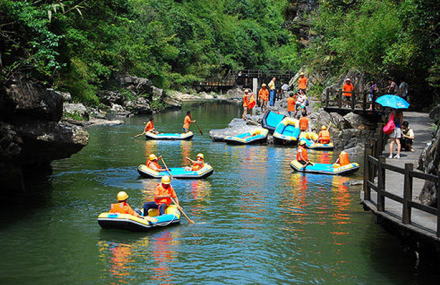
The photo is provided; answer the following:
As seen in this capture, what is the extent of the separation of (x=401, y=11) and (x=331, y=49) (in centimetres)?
1423

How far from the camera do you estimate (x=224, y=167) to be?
2077 centimetres

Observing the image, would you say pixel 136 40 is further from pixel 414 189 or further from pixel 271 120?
pixel 414 189

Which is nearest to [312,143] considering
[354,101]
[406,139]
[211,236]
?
[354,101]

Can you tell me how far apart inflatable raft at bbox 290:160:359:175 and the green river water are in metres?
0.31

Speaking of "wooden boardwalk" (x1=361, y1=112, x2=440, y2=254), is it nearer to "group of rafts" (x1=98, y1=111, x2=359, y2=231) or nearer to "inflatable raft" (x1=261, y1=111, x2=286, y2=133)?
"group of rafts" (x1=98, y1=111, x2=359, y2=231)

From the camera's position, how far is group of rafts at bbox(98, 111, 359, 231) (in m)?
12.4

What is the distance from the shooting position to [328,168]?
19.2m

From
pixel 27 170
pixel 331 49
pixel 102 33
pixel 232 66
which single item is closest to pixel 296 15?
pixel 331 49

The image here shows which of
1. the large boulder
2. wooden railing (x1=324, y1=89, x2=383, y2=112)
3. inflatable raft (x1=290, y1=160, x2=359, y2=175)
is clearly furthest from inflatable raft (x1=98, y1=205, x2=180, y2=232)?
wooden railing (x1=324, y1=89, x2=383, y2=112)

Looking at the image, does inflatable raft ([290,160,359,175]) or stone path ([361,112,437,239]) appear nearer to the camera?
stone path ([361,112,437,239])

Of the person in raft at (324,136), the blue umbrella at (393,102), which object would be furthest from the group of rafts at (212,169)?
the blue umbrella at (393,102)

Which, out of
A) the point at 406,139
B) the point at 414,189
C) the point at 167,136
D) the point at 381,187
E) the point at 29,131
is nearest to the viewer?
the point at 381,187

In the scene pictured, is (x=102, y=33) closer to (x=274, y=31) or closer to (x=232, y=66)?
(x=232, y=66)

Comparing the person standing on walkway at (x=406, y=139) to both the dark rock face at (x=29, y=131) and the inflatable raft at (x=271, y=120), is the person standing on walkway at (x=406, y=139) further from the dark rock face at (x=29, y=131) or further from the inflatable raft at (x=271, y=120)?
the inflatable raft at (x=271, y=120)
